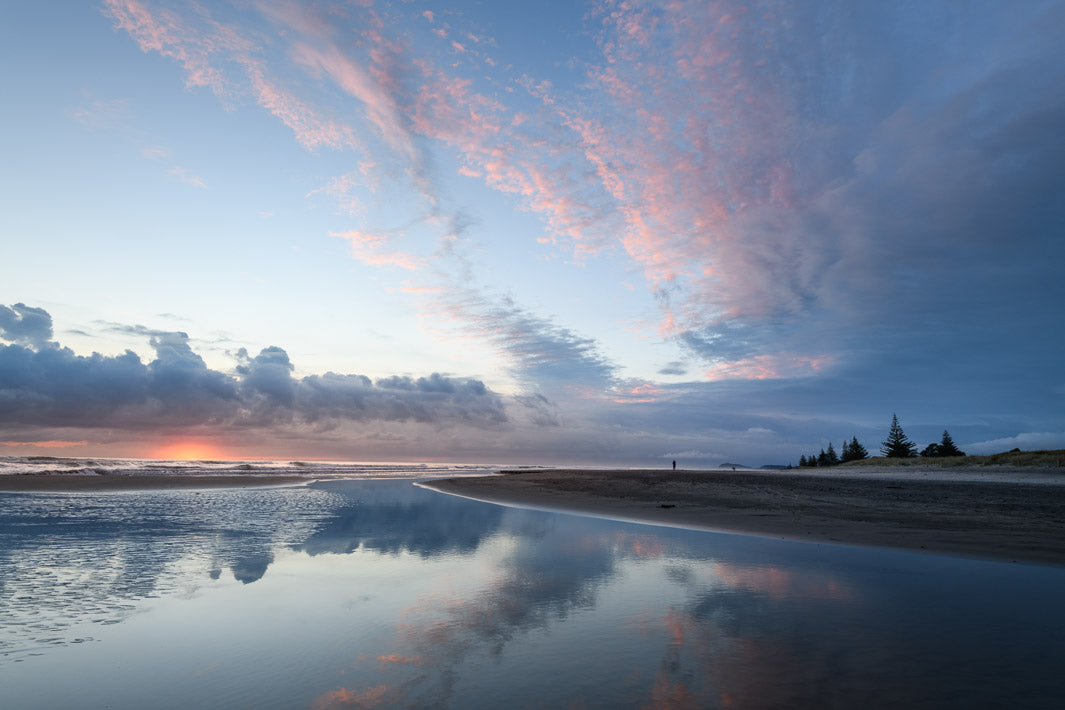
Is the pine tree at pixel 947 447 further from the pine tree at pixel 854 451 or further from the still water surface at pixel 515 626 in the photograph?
the still water surface at pixel 515 626

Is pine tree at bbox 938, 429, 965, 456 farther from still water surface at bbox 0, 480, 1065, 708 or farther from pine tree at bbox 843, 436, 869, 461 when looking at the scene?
still water surface at bbox 0, 480, 1065, 708

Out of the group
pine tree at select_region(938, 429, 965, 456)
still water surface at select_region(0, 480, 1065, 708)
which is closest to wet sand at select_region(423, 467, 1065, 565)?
still water surface at select_region(0, 480, 1065, 708)

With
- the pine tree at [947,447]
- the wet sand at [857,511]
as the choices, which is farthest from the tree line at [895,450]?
the wet sand at [857,511]

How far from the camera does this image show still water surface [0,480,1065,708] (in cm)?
507

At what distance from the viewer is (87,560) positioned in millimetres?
10969

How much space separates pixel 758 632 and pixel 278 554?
34.9 feet

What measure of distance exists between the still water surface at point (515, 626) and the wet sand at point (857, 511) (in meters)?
2.71

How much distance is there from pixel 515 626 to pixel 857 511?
790 inches

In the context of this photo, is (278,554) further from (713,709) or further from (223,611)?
(713,709)

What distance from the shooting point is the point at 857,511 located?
21.4 meters

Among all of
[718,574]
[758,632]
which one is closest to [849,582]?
[718,574]

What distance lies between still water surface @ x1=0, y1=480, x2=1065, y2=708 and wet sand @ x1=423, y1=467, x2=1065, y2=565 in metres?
2.71

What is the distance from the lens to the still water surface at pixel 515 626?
507 centimetres

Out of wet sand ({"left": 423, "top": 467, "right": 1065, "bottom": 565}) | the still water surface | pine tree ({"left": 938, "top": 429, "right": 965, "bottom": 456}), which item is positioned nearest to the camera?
the still water surface
